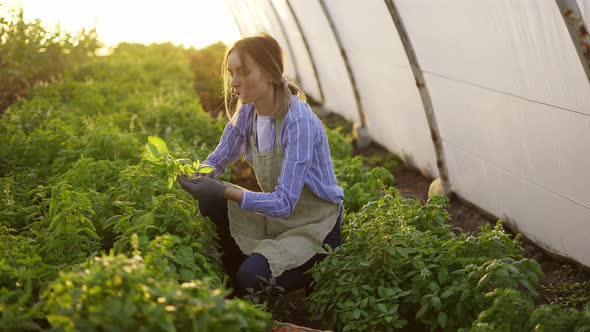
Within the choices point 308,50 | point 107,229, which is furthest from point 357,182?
point 308,50

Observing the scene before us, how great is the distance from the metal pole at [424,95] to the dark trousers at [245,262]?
202cm

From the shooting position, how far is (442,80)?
4996mm

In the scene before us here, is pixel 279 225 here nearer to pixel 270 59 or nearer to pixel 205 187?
pixel 205 187

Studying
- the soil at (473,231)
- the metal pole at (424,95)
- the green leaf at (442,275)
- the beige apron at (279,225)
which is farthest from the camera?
the metal pole at (424,95)

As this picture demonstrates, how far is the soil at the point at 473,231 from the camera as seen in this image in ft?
11.6

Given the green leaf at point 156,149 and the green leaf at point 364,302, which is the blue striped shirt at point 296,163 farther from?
the green leaf at point 364,302

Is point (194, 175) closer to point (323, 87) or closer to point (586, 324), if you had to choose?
point (586, 324)

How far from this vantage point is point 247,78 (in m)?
3.27

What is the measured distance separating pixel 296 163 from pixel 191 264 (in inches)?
25.1

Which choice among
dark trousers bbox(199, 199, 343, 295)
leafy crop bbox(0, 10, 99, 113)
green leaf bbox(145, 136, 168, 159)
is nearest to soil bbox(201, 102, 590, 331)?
dark trousers bbox(199, 199, 343, 295)

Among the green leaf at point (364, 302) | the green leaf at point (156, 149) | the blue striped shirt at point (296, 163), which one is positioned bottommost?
the green leaf at point (364, 302)

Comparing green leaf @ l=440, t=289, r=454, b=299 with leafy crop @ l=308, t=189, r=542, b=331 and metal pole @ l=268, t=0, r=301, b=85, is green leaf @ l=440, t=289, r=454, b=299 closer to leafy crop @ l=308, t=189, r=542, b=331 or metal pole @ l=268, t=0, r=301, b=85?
leafy crop @ l=308, t=189, r=542, b=331

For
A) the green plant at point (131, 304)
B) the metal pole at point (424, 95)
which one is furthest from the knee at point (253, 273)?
the metal pole at point (424, 95)

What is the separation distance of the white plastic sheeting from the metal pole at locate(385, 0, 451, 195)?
0.05 m
